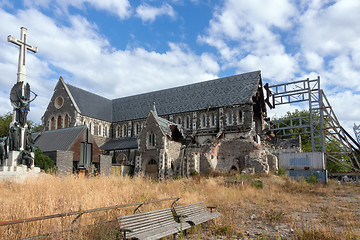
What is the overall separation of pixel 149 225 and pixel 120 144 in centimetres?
3179

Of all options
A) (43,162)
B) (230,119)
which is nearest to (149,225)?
(43,162)

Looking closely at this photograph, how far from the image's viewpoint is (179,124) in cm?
3684

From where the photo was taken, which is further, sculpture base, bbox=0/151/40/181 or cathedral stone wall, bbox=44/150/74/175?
cathedral stone wall, bbox=44/150/74/175

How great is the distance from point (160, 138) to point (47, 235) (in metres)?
24.7

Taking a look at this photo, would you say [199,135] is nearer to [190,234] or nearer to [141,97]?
[141,97]

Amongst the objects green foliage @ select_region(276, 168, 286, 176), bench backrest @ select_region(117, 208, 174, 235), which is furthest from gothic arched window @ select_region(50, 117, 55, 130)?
bench backrest @ select_region(117, 208, 174, 235)

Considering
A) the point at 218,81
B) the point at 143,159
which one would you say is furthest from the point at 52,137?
the point at 218,81

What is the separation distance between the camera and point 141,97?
44594 millimetres

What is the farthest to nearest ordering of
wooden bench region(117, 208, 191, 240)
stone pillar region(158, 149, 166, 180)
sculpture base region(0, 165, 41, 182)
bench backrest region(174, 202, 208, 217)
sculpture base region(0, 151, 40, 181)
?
1. stone pillar region(158, 149, 166, 180)
2. sculpture base region(0, 151, 40, 181)
3. sculpture base region(0, 165, 41, 182)
4. bench backrest region(174, 202, 208, 217)
5. wooden bench region(117, 208, 191, 240)

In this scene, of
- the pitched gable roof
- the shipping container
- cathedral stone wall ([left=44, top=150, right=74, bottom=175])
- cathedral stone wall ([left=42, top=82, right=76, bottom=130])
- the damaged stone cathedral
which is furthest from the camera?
cathedral stone wall ([left=42, top=82, right=76, bottom=130])

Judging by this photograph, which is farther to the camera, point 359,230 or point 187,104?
point 187,104

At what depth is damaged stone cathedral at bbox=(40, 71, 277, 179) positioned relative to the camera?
27422mm

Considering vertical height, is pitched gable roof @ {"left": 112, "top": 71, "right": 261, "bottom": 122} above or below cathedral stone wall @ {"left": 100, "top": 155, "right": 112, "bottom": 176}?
above

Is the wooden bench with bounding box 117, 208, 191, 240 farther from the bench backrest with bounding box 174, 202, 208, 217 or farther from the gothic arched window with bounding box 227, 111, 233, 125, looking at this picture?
the gothic arched window with bounding box 227, 111, 233, 125
